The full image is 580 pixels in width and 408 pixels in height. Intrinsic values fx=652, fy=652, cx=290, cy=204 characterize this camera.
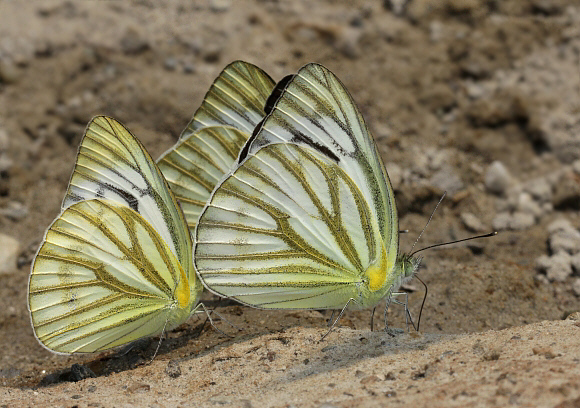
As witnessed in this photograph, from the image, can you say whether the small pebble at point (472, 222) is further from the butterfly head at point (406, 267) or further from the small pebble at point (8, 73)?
the small pebble at point (8, 73)

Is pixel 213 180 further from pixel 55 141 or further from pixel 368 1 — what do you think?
pixel 368 1

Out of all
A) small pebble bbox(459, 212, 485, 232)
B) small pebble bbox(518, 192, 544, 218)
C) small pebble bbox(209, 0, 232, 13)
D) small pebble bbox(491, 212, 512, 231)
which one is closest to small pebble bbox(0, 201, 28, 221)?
small pebble bbox(209, 0, 232, 13)

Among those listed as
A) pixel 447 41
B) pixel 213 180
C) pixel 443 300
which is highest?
pixel 447 41

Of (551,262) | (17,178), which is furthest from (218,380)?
(17,178)

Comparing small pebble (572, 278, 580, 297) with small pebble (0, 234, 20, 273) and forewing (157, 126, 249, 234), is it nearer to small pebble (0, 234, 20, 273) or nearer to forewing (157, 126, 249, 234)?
forewing (157, 126, 249, 234)

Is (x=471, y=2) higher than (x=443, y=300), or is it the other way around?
(x=471, y=2)

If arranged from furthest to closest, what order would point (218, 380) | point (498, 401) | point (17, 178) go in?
point (17, 178)
point (218, 380)
point (498, 401)

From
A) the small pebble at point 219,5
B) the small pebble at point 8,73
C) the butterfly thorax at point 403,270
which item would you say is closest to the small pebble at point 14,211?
the small pebble at point 8,73
